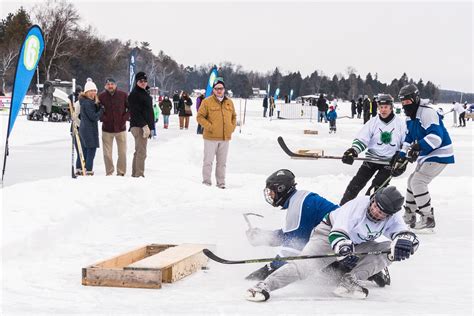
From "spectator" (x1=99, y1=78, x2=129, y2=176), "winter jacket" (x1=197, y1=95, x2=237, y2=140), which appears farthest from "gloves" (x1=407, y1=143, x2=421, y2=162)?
"spectator" (x1=99, y1=78, x2=129, y2=176)

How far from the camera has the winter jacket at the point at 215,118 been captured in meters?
11.9

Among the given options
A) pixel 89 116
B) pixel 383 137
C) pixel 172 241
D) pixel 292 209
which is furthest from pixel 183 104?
pixel 292 209

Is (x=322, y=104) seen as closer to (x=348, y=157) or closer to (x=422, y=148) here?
(x=422, y=148)

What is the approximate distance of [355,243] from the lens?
17.6 feet

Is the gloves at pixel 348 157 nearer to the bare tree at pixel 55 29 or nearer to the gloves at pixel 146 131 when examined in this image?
the gloves at pixel 146 131

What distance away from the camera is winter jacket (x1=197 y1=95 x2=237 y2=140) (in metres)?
11.9

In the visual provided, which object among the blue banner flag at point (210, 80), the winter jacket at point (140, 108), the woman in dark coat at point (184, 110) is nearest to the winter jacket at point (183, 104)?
the woman in dark coat at point (184, 110)

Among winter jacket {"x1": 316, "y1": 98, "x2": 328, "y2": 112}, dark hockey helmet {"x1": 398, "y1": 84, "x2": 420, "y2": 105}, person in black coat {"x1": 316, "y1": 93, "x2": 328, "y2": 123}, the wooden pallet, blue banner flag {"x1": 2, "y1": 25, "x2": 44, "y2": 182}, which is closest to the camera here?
the wooden pallet

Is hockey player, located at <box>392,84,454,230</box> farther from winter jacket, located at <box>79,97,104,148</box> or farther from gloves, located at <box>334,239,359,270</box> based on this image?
winter jacket, located at <box>79,97,104,148</box>

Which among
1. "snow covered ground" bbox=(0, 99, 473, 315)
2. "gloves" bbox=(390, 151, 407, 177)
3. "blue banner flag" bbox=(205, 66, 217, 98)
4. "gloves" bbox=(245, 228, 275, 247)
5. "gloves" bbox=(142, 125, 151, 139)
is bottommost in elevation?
"snow covered ground" bbox=(0, 99, 473, 315)

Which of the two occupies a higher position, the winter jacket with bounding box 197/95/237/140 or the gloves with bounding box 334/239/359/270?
the winter jacket with bounding box 197/95/237/140

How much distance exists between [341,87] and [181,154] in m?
128

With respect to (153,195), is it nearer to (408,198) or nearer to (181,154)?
(408,198)

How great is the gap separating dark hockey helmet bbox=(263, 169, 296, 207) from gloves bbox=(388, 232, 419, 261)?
37.5 inches
